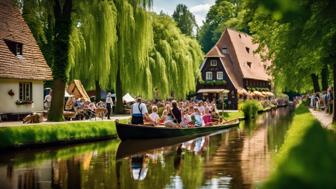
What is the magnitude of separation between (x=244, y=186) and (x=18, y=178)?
19.7ft

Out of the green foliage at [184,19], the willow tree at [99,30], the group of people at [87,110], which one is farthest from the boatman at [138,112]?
the green foliage at [184,19]

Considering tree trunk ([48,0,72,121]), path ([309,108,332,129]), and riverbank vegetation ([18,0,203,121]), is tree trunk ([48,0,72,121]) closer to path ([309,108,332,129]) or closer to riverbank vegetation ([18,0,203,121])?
riverbank vegetation ([18,0,203,121])

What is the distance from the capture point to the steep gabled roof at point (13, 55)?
28.0 meters

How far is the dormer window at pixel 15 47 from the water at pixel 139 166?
338 inches

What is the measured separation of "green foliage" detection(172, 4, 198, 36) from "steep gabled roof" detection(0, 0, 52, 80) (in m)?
78.8

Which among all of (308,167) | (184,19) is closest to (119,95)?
(308,167)

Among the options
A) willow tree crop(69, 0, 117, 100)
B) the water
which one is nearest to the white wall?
willow tree crop(69, 0, 117, 100)

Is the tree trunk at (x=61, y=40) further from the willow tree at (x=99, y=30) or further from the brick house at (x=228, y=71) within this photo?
the brick house at (x=228, y=71)

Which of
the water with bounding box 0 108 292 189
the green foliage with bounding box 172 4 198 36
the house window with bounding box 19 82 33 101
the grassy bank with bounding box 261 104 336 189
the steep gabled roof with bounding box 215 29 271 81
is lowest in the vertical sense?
the water with bounding box 0 108 292 189

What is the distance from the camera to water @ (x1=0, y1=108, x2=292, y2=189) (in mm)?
13148

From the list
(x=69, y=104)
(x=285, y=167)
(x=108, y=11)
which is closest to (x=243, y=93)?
(x=69, y=104)

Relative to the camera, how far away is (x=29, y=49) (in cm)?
3069

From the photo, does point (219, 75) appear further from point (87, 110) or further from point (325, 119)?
point (325, 119)

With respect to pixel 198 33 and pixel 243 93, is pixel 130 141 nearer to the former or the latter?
pixel 243 93
